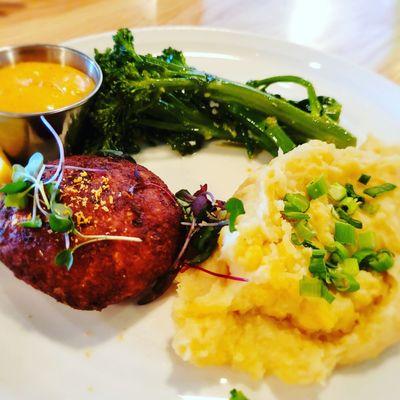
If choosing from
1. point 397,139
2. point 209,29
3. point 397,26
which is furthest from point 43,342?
point 397,26

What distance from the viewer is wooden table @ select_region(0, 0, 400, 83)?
227 inches

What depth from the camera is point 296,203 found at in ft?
9.51

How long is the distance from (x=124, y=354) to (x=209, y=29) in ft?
13.2

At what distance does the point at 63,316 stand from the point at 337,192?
1.92 metres

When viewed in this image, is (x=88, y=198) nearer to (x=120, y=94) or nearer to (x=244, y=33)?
(x=120, y=94)

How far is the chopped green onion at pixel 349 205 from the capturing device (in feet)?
9.80

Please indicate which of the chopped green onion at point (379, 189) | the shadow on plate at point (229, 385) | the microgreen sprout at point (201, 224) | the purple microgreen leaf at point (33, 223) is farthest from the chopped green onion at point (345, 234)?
the purple microgreen leaf at point (33, 223)

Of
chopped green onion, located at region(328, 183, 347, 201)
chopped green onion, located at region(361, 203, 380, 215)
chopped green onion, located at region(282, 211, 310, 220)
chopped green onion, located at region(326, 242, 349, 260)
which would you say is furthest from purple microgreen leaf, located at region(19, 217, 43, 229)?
chopped green onion, located at region(361, 203, 380, 215)

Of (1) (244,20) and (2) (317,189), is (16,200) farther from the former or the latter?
(1) (244,20)

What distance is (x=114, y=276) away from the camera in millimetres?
2771

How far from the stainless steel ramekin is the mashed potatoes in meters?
1.76

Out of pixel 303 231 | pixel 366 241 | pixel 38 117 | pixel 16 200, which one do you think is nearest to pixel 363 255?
pixel 366 241

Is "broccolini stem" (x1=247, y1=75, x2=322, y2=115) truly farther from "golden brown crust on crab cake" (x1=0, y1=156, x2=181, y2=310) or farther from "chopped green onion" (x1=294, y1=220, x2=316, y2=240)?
"golden brown crust on crab cake" (x1=0, y1=156, x2=181, y2=310)

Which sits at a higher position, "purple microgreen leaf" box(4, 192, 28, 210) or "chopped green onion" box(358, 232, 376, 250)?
"chopped green onion" box(358, 232, 376, 250)
